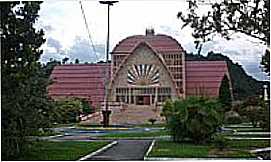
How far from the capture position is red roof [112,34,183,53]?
36844 millimetres

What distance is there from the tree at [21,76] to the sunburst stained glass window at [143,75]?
28484mm

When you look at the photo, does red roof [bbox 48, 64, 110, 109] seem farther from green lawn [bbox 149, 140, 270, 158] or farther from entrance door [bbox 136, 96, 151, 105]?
green lawn [bbox 149, 140, 270, 158]

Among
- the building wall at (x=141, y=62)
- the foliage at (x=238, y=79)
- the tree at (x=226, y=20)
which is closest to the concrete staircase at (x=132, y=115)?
the building wall at (x=141, y=62)

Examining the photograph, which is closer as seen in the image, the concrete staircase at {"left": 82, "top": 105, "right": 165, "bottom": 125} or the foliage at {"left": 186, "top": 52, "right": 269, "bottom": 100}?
the concrete staircase at {"left": 82, "top": 105, "right": 165, "bottom": 125}

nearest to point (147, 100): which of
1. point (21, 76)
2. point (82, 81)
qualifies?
point (82, 81)

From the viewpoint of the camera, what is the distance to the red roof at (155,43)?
121 feet

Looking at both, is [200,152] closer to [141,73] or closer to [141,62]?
[141,73]

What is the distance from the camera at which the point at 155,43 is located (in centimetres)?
3691

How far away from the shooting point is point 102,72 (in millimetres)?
37406

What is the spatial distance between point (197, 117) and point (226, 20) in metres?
3.15

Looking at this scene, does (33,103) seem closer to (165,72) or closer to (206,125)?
(206,125)

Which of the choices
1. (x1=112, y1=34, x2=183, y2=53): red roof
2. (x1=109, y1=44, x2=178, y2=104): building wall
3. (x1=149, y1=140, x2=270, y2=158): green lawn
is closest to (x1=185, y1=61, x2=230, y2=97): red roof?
(x1=109, y1=44, x2=178, y2=104): building wall

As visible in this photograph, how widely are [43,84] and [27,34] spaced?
1.20m

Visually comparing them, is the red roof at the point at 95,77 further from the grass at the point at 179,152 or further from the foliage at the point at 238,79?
the grass at the point at 179,152
